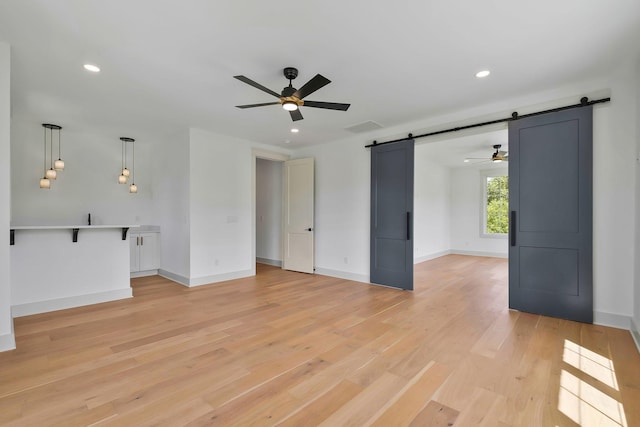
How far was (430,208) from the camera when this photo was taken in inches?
333

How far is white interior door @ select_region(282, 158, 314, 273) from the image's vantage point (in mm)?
6297

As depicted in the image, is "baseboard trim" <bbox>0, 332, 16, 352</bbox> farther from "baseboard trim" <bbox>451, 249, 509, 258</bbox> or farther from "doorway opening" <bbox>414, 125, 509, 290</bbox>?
"baseboard trim" <bbox>451, 249, 509, 258</bbox>

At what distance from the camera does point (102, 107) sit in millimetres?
4219

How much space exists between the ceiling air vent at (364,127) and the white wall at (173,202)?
2913mm

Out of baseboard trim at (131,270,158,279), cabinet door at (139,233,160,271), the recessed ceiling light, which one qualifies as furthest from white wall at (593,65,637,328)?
baseboard trim at (131,270,158,279)

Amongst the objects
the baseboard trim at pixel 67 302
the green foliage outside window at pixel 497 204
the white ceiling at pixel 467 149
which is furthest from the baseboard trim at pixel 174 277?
the green foliage outside window at pixel 497 204

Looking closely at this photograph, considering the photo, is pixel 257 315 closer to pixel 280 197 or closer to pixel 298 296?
pixel 298 296

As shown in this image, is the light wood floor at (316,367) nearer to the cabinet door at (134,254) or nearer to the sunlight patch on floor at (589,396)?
the sunlight patch on floor at (589,396)

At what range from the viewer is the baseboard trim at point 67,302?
365 cm

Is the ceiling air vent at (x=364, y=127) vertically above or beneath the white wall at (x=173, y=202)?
above

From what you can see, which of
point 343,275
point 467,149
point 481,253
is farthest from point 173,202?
point 481,253

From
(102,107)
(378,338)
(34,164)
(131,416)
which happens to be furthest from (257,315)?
(34,164)

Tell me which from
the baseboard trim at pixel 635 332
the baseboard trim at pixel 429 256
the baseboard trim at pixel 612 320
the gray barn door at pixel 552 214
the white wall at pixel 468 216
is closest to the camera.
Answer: the baseboard trim at pixel 635 332

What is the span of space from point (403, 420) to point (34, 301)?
4.54m
